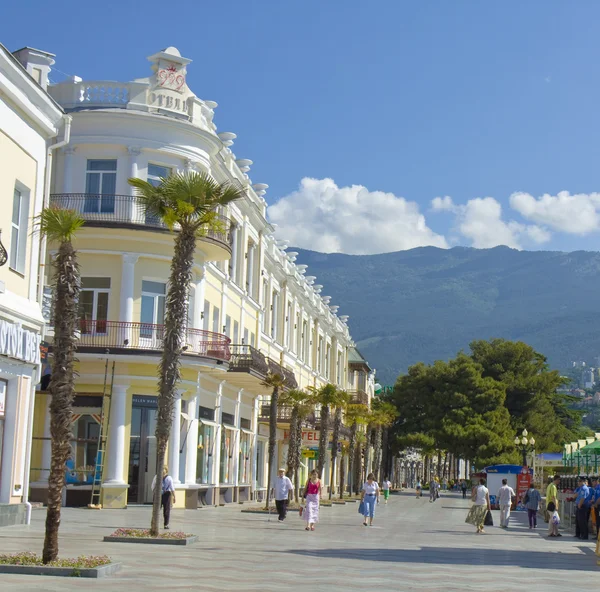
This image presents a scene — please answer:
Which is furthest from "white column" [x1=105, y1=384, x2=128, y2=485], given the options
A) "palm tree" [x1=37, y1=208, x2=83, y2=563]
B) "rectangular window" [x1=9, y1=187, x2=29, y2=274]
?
"palm tree" [x1=37, y1=208, x2=83, y2=563]

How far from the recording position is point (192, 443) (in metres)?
36.5

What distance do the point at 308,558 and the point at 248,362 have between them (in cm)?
2240

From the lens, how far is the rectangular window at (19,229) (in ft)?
72.6

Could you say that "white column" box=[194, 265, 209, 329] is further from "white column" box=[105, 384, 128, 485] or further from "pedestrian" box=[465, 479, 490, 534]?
"pedestrian" box=[465, 479, 490, 534]

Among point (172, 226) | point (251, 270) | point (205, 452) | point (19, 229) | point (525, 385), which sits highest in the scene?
point (251, 270)

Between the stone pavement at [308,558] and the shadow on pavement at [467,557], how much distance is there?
2 cm

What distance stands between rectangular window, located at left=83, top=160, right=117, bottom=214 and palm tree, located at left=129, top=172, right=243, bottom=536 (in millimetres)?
14176

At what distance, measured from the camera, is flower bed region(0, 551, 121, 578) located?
1355 cm

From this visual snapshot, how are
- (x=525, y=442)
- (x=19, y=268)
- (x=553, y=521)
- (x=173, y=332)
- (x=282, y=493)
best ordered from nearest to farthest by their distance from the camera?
1. (x=173, y=332)
2. (x=19, y=268)
3. (x=553, y=521)
4. (x=282, y=493)
5. (x=525, y=442)

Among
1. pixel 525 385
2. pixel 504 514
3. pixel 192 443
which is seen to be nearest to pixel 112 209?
pixel 192 443

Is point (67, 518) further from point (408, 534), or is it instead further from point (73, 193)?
point (73, 193)

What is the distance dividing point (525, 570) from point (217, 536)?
26.0 ft

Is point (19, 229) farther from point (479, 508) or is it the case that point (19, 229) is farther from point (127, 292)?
point (479, 508)

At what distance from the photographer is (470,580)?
1514cm
